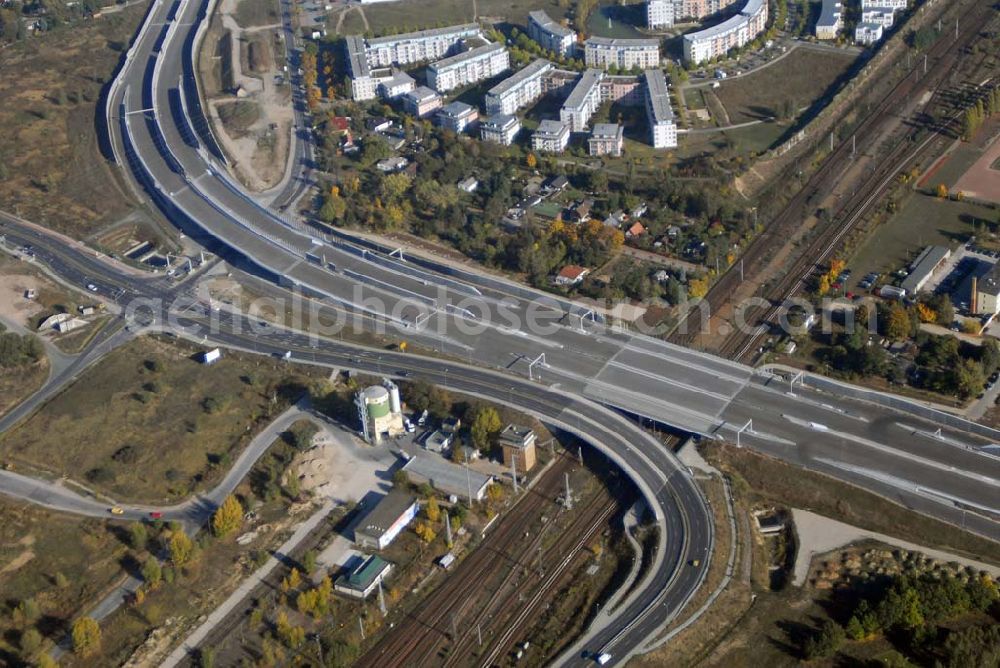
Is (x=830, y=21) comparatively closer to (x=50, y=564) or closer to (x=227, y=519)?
(x=227, y=519)

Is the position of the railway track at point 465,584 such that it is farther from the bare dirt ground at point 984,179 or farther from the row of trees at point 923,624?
the bare dirt ground at point 984,179

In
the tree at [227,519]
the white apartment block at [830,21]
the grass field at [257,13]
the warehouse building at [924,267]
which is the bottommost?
the tree at [227,519]

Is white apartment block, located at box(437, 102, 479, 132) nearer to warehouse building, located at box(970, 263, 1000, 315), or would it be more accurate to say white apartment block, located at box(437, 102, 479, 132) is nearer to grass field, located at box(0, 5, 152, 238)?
grass field, located at box(0, 5, 152, 238)

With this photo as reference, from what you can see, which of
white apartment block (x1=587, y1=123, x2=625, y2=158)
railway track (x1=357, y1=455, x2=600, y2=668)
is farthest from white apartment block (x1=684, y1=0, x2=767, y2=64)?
railway track (x1=357, y1=455, x2=600, y2=668)

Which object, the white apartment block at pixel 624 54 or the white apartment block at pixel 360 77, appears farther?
the white apartment block at pixel 624 54

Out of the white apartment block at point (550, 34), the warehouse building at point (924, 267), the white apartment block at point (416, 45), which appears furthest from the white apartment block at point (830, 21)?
the warehouse building at point (924, 267)

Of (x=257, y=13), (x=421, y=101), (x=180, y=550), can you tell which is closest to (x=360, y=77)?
(x=421, y=101)
